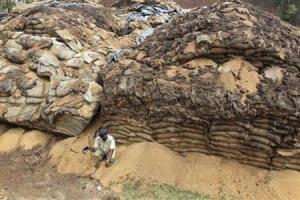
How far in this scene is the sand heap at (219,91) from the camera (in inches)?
342

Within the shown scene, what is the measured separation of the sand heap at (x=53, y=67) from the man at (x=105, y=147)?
3.14ft

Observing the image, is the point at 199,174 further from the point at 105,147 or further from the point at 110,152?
the point at 105,147

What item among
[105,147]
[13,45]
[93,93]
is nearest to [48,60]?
[13,45]

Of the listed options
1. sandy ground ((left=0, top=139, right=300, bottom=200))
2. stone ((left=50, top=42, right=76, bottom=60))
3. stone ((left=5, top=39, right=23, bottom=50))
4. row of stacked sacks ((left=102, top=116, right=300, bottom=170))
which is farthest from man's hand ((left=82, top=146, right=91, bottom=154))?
stone ((left=5, top=39, right=23, bottom=50))

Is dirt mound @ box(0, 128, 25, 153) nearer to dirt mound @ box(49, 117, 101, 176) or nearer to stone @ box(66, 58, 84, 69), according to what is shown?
dirt mound @ box(49, 117, 101, 176)

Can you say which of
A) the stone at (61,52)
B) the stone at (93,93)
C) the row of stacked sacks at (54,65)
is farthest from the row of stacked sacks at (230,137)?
the stone at (61,52)

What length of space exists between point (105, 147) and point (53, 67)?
2919 millimetres

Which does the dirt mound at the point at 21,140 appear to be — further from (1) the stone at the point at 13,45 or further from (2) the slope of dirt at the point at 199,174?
(1) the stone at the point at 13,45

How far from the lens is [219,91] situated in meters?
8.99

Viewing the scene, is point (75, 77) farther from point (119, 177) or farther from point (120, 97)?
point (119, 177)

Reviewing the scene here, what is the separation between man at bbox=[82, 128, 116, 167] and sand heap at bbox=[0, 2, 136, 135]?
0.96 metres

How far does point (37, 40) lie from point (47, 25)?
644 millimetres

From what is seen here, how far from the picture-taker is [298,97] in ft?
28.4

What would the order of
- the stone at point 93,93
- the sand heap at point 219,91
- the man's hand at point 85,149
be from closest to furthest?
the sand heap at point 219,91 < the man's hand at point 85,149 < the stone at point 93,93
